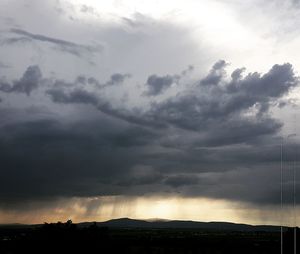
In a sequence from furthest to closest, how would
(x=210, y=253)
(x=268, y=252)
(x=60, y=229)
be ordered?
(x=210, y=253) → (x=268, y=252) → (x=60, y=229)

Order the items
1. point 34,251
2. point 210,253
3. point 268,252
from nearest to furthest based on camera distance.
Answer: point 34,251 < point 268,252 < point 210,253

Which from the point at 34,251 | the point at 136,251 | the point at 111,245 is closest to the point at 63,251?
the point at 34,251

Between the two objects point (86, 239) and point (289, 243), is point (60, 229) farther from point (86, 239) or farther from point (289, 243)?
point (289, 243)

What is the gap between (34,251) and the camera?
336 feet

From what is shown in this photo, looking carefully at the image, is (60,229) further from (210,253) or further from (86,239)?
(210,253)

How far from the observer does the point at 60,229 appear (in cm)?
11206

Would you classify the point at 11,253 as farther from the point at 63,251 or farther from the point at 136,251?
the point at 136,251

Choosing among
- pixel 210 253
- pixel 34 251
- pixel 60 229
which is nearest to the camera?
pixel 34 251

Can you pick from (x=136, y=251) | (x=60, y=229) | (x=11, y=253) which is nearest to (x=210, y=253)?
(x=136, y=251)

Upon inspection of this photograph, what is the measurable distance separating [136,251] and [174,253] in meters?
9.97

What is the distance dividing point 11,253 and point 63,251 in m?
10.6

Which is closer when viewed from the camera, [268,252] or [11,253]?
[11,253]

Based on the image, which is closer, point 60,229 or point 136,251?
point 60,229

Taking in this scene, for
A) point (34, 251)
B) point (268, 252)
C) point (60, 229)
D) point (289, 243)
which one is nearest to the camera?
point (289, 243)
